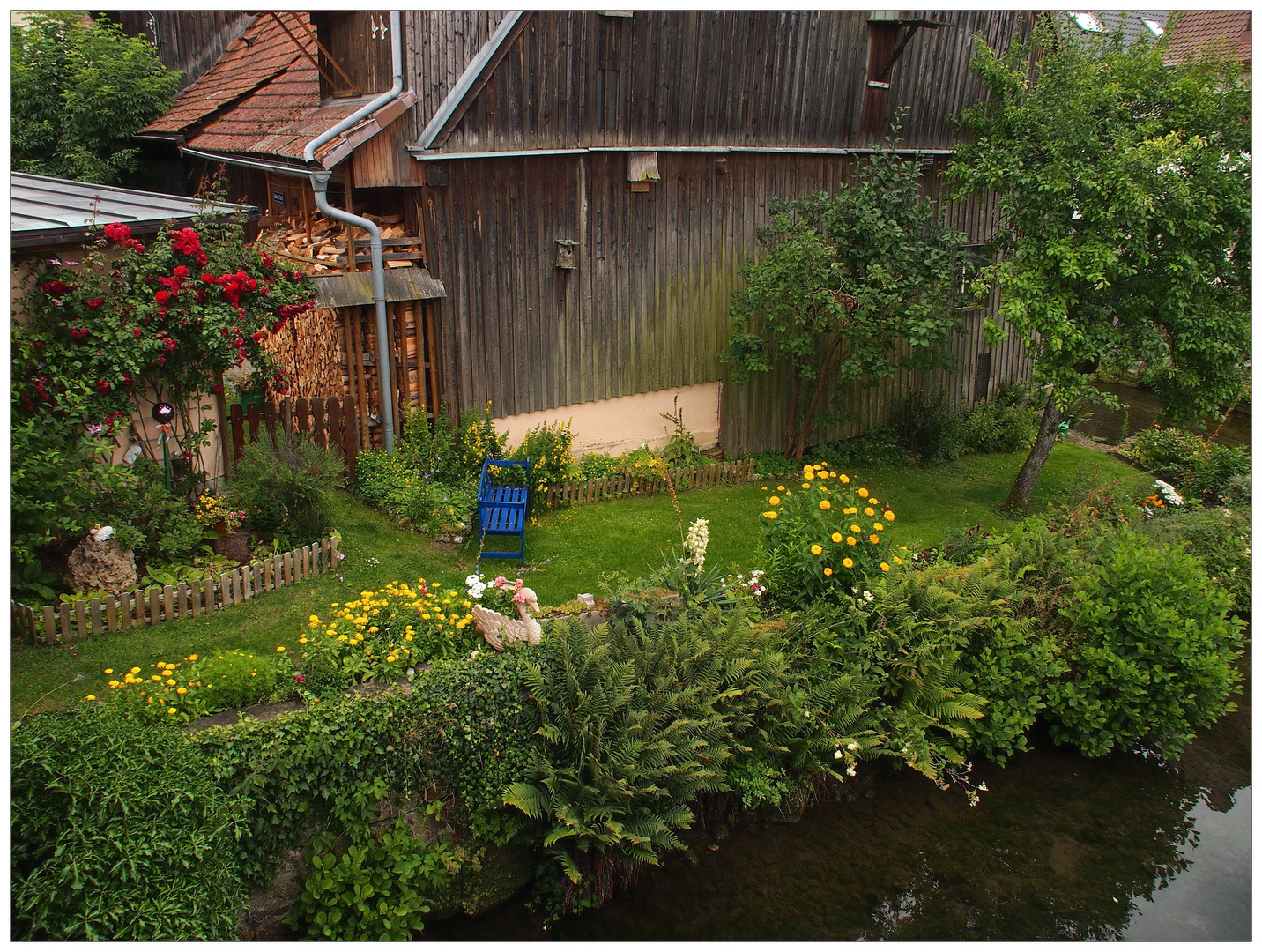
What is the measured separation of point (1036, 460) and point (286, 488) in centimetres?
925

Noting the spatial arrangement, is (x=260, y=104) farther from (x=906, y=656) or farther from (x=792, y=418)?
(x=906, y=656)

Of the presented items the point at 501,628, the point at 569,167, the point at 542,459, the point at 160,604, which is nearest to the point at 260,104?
the point at 569,167

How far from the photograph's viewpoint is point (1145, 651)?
7641 millimetres

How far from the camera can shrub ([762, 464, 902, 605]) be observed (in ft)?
25.1

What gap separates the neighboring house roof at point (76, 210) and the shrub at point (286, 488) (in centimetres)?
209

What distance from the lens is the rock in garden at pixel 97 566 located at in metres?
7.21

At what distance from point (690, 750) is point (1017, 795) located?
3276mm

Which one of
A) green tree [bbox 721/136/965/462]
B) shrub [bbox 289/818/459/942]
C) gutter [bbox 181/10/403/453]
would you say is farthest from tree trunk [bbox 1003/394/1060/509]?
shrub [bbox 289/818/459/942]

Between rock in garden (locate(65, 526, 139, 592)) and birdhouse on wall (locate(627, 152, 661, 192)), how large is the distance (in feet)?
23.6

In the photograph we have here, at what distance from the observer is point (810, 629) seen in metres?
7.50

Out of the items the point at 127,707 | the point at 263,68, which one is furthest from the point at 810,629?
the point at 263,68

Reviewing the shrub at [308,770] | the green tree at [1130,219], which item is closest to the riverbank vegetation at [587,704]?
the shrub at [308,770]

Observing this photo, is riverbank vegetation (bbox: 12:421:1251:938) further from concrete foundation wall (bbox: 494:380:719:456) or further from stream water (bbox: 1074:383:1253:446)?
stream water (bbox: 1074:383:1253:446)

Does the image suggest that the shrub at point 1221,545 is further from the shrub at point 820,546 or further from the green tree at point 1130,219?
the shrub at point 820,546
